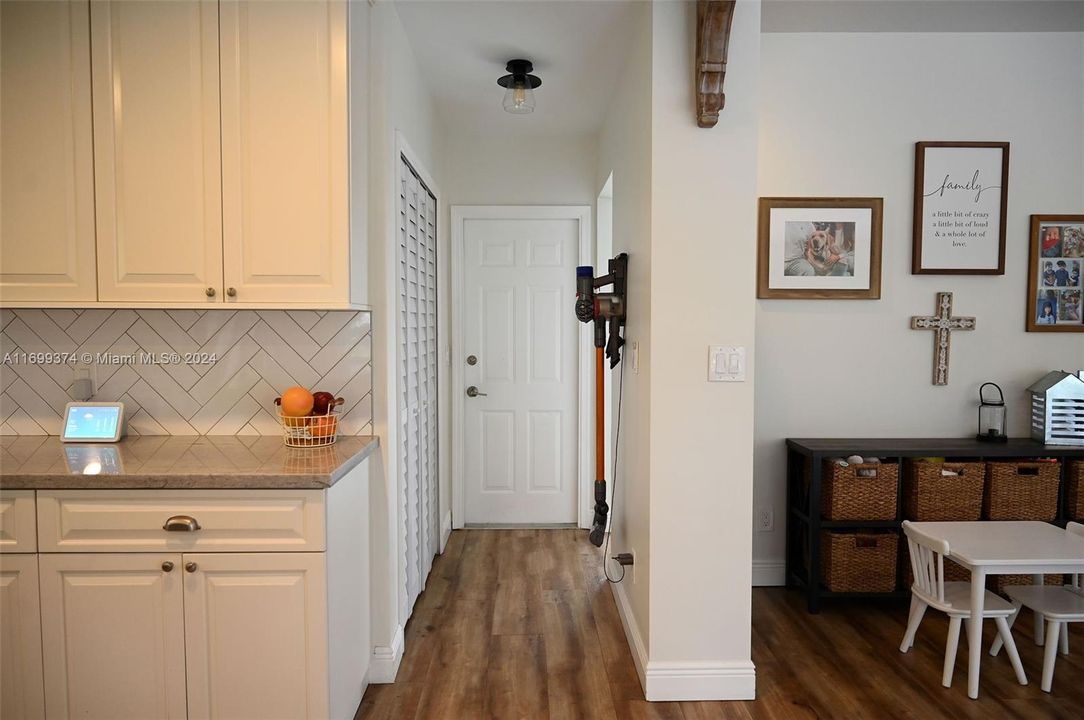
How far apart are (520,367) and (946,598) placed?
2.56 meters

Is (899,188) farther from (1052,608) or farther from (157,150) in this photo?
(157,150)

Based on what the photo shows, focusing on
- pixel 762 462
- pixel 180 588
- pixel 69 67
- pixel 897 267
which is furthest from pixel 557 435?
pixel 69 67

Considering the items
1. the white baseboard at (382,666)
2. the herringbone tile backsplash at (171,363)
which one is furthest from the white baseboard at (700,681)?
the herringbone tile backsplash at (171,363)

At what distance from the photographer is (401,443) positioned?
2660mm

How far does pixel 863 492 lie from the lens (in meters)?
2.90

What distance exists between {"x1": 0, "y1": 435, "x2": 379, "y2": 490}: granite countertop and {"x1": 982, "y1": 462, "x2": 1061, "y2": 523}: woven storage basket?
8.73 feet

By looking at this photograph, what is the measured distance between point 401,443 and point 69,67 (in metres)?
1.66

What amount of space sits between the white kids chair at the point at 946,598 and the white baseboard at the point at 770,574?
819mm

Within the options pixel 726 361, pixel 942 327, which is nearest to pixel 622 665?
pixel 726 361

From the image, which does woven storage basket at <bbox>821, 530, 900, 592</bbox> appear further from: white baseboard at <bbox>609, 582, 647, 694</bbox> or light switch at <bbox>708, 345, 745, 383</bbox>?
light switch at <bbox>708, 345, 745, 383</bbox>

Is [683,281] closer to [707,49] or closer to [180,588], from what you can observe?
[707,49]

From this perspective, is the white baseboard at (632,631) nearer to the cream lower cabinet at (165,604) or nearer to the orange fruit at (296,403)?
the cream lower cabinet at (165,604)

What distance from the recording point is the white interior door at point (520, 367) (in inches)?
164

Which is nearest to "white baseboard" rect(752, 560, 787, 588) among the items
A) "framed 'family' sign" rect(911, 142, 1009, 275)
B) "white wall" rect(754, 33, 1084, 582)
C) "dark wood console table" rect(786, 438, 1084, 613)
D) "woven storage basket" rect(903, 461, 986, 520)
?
"dark wood console table" rect(786, 438, 1084, 613)
